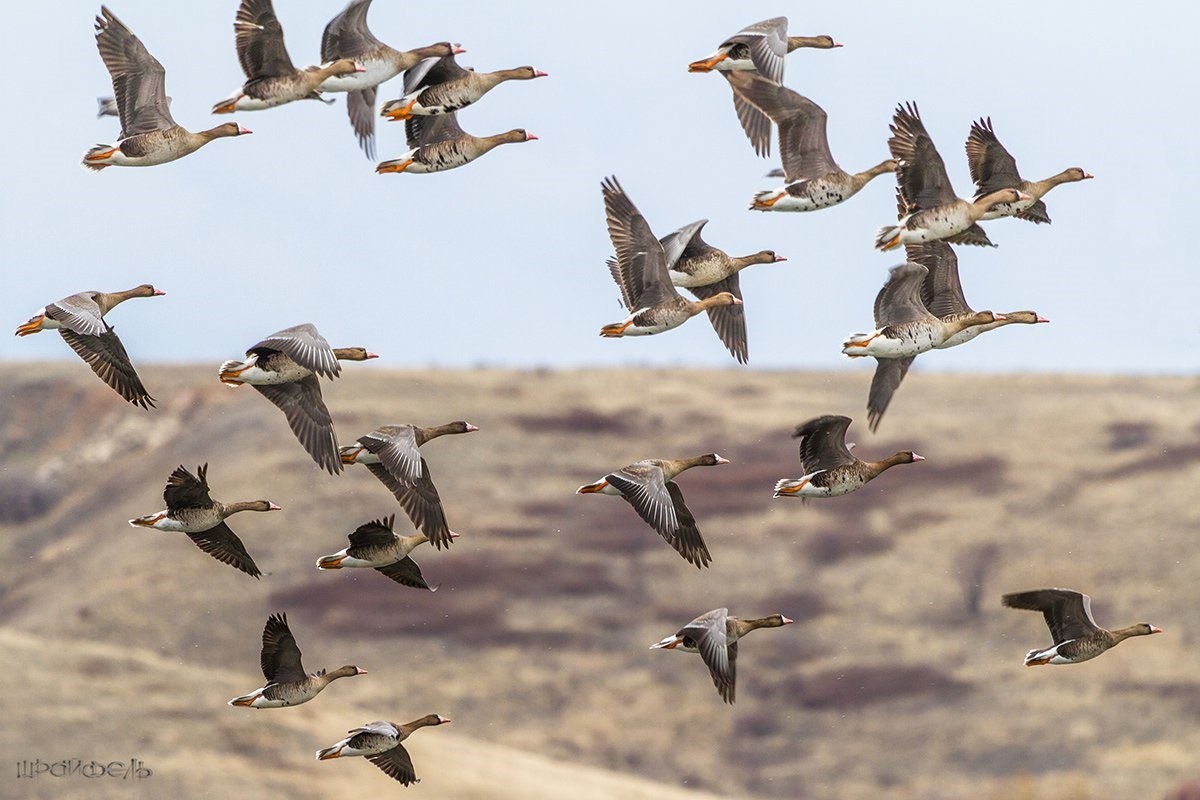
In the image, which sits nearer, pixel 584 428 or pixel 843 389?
pixel 584 428

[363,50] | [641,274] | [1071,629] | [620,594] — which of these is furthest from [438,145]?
[620,594]

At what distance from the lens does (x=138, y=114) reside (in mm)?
25266

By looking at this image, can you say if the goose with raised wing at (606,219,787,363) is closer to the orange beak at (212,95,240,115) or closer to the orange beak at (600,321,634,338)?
the orange beak at (600,321,634,338)

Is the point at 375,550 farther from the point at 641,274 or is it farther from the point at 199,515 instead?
the point at 641,274

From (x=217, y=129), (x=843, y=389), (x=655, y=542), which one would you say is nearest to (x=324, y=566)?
(x=217, y=129)

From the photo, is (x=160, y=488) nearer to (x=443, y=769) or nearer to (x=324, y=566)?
(x=443, y=769)

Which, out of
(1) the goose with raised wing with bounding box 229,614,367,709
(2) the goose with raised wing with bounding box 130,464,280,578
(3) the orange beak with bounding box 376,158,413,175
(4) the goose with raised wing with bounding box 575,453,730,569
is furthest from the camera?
(3) the orange beak with bounding box 376,158,413,175

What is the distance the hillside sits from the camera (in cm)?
5650

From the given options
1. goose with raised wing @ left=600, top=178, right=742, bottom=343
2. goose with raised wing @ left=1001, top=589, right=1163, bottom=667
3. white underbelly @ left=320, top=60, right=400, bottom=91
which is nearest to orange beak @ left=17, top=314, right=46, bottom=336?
white underbelly @ left=320, top=60, right=400, bottom=91

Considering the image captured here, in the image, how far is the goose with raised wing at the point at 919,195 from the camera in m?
24.3

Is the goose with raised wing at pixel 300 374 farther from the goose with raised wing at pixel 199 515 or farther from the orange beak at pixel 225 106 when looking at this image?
the orange beak at pixel 225 106

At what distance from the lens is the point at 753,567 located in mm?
72438

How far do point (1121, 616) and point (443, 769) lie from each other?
941 inches

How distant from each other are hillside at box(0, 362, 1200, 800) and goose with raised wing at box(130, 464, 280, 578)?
88.7ft
